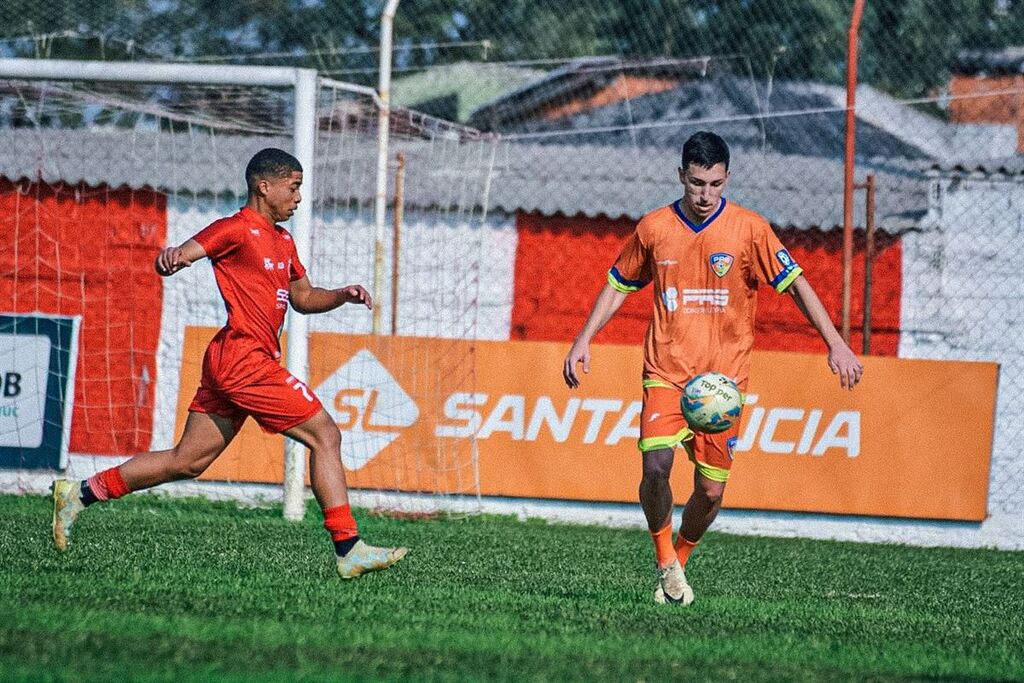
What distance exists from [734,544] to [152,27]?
459 inches

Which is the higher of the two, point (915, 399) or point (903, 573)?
point (915, 399)

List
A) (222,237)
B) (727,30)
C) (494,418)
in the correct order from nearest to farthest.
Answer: (222,237), (494,418), (727,30)

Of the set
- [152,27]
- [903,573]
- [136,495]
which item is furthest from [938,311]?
[152,27]

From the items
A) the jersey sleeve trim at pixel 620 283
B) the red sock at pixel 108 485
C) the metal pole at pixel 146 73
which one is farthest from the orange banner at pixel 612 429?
the red sock at pixel 108 485

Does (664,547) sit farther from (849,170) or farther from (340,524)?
(849,170)

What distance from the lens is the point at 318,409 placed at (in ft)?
22.2

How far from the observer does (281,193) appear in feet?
22.5

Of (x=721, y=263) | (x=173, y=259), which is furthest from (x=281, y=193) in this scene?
(x=721, y=263)

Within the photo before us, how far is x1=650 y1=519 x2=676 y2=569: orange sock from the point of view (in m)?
6.74

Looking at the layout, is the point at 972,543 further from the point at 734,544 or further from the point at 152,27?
the point at 152,27

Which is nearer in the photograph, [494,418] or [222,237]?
[222,237]

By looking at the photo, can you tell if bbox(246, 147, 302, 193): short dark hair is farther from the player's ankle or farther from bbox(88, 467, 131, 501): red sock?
the player's ankle

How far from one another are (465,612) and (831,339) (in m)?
2.21

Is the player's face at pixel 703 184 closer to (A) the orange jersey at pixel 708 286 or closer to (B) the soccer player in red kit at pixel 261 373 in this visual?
(A) the orange jersey at pixel 708 286
